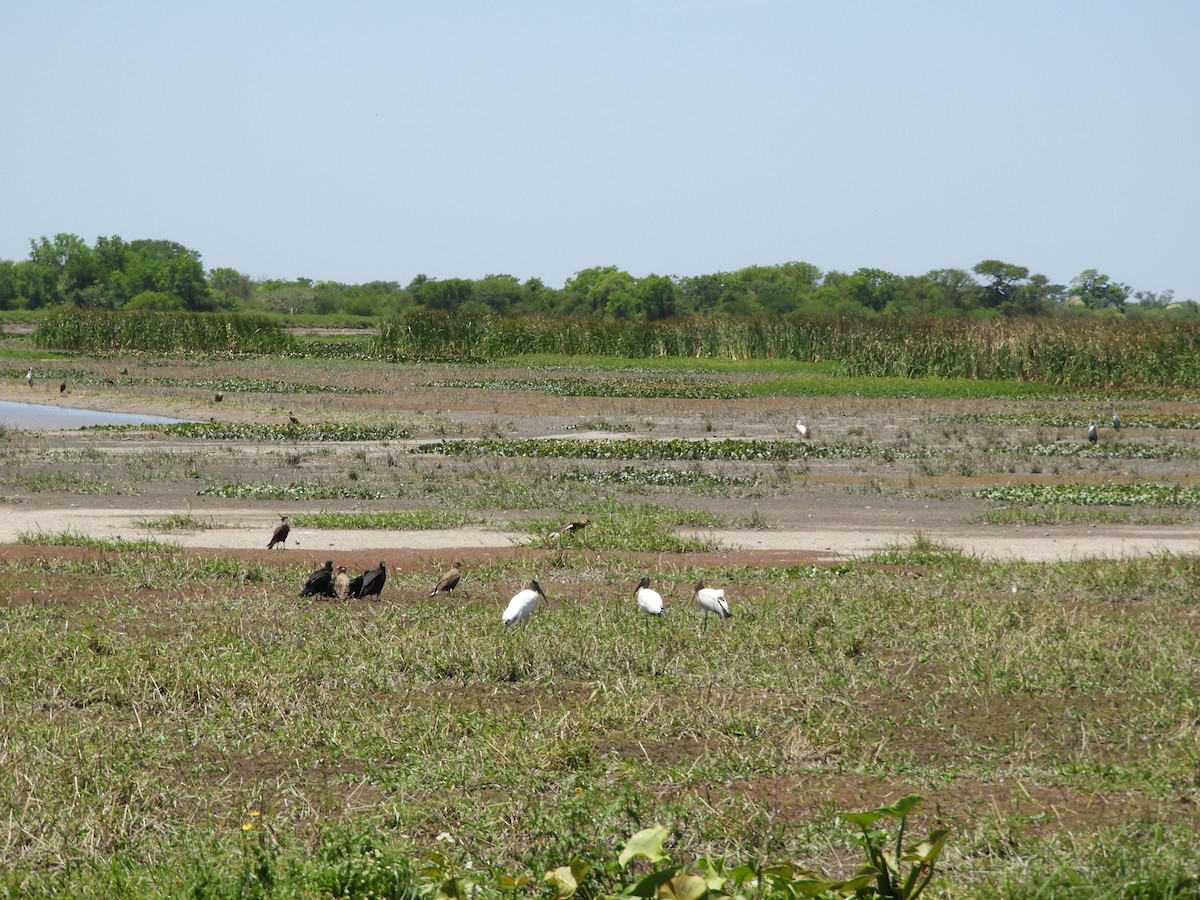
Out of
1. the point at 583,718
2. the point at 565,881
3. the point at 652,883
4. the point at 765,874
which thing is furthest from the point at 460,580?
the point at 652,883

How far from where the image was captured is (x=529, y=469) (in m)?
24.5

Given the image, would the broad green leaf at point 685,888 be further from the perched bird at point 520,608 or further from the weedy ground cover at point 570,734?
the perched bird at point 520,608

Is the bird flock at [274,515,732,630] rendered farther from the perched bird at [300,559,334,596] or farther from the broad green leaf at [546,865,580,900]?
the broad green leaf at [546,865,580,900]

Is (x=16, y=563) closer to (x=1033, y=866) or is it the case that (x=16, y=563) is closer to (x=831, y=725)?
(x=831, y=725)

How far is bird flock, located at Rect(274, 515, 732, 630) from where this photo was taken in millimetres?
9992

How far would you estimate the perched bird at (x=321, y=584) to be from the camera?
37.5ft

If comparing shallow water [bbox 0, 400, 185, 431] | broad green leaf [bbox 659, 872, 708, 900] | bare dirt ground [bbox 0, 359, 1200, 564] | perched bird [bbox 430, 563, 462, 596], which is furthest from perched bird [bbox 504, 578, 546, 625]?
shallow water [bbox 0, 400, 185, 431]

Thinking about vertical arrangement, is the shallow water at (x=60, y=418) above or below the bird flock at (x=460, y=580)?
below

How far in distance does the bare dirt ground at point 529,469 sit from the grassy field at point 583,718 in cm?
117

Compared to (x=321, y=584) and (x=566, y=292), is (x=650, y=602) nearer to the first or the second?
(x=321, y=584)

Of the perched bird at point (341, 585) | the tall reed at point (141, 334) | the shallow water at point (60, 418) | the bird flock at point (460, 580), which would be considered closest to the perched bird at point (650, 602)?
the bird flock at point (460, 580)

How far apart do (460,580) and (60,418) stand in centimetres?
2846

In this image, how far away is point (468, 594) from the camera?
11781mm

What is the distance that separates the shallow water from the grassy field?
748 inches
